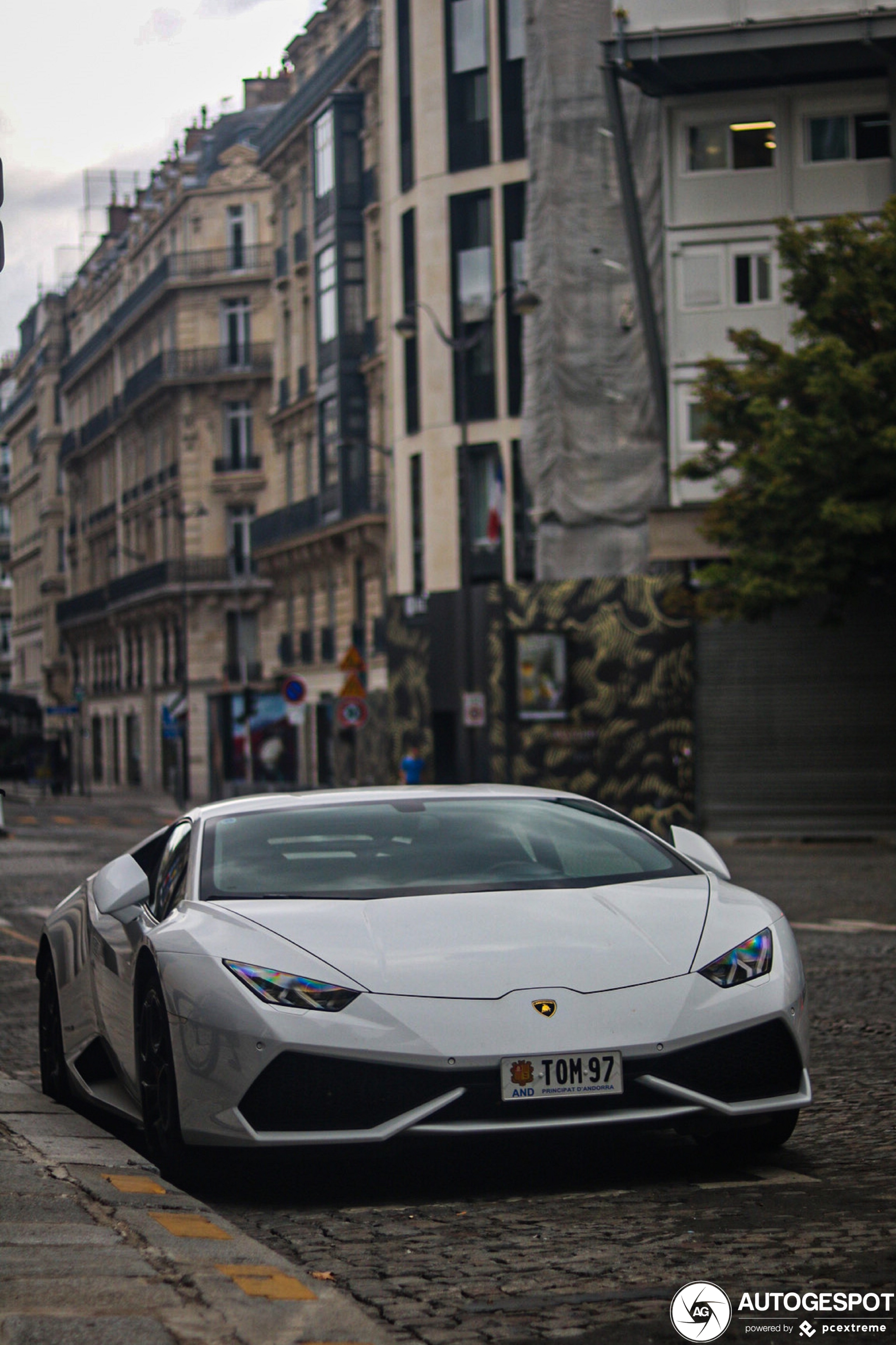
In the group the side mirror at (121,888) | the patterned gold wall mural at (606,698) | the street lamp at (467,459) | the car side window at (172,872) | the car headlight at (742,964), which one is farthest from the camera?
the patterned gold wall mural at (606,698)

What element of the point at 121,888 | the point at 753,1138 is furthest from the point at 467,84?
the point at 753,1138

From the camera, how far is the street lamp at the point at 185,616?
71.1 m

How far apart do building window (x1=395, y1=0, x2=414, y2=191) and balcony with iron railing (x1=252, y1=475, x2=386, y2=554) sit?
30.3 feet

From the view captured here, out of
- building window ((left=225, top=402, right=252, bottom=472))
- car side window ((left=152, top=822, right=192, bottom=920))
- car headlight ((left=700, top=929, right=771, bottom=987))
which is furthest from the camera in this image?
building window ((left=225, top=402, right=252, bottom=472))

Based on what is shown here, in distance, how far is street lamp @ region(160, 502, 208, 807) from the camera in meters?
71.1

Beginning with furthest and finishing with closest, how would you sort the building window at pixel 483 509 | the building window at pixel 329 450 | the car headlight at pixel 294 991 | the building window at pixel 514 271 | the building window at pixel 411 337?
the building window at pixel 329 450 → the building window at pixel 411 337 → the building window at pixel 483 509 → the building window at pixel 514 271 → the car headlight at pixel 294 991

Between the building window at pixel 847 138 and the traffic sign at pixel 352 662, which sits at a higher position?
the building window at pixel 847 138

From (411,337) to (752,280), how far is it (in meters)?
10.2

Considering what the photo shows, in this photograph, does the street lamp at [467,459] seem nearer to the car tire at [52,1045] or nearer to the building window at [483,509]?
the building window at [483,509]

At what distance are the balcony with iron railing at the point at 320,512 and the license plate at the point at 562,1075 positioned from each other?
46.4m

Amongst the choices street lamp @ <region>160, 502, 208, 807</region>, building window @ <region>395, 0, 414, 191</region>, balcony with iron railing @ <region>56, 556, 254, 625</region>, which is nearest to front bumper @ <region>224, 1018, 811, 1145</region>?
building window @ <region>395, 0, 414, 191</region>

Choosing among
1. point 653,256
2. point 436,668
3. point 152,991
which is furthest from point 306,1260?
point 436,668

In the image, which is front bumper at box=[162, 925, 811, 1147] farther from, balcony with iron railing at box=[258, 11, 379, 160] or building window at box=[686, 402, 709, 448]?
balcony with iron railing at box=[258, 11, 379, 160]

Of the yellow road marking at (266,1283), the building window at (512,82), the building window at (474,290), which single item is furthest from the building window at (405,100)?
the yellow road marking at (266,1283)
